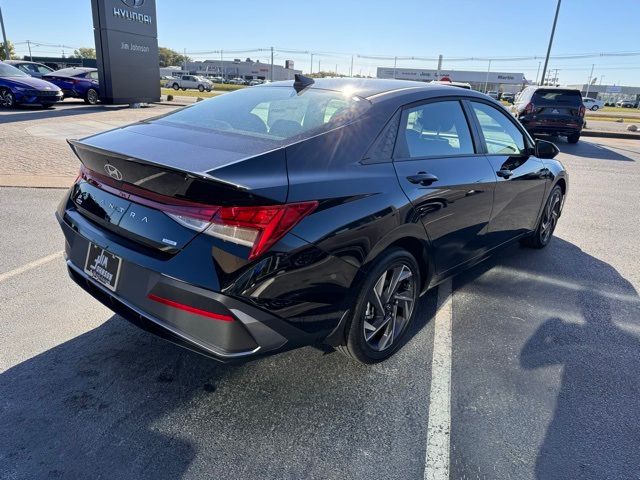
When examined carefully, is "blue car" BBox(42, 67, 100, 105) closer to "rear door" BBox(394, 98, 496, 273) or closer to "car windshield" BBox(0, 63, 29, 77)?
"car windshield" BBox(0, 63, 29, 77)

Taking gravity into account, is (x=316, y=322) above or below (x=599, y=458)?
above

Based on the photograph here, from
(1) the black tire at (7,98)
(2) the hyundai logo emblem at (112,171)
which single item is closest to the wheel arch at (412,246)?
(2) the hyundai logo emblem at (112,171)

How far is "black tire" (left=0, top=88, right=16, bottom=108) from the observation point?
1538cm

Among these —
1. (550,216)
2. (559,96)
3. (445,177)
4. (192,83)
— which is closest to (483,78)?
(192,83)

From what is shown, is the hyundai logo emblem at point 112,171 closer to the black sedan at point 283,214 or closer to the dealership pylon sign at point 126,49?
the black sedan at point 283,214

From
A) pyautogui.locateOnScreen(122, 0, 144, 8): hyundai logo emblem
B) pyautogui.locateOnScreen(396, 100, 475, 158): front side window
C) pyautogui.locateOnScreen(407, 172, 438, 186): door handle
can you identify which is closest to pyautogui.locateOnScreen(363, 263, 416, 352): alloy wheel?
pyautogui.locateOnScreen(407, 172, 438, 186): door handle

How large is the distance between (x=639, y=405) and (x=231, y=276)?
2.41 metres

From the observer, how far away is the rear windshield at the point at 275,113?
102 inches

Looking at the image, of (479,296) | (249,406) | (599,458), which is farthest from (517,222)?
(249,406)

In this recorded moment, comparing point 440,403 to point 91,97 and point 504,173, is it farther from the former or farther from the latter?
point 91,97

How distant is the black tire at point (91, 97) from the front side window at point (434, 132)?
18.9 meters

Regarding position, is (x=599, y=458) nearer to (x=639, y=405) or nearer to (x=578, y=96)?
(x=639, y=405)

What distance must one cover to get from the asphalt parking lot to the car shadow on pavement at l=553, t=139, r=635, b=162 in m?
10.4

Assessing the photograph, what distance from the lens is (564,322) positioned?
3.53 meters
